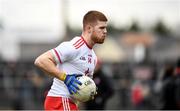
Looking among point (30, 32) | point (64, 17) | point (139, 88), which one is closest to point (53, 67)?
point (139, 88)

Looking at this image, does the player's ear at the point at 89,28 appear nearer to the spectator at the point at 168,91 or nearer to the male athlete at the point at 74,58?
the male athlete at the point at 74,58

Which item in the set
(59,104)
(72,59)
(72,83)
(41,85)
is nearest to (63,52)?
(72,59)

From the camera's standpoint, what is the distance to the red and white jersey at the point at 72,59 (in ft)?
26.0

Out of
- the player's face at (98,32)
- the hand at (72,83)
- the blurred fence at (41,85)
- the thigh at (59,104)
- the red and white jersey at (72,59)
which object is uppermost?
the player's face at (98,32)

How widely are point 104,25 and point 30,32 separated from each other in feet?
145

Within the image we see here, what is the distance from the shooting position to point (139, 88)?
2009 cm

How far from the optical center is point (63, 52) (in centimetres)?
790

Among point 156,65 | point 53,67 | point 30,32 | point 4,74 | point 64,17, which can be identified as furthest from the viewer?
point 30,32

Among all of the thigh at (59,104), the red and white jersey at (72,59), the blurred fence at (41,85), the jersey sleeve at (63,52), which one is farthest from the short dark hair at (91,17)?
the blurred fence at (41,85)

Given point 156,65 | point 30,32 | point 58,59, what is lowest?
point 30,32

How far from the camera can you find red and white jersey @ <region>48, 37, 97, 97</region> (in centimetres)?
792

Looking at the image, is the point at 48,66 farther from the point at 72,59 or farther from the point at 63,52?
the point at 72,59

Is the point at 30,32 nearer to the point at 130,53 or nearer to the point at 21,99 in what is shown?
the point at 130,53

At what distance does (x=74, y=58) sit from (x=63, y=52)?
19 cm
